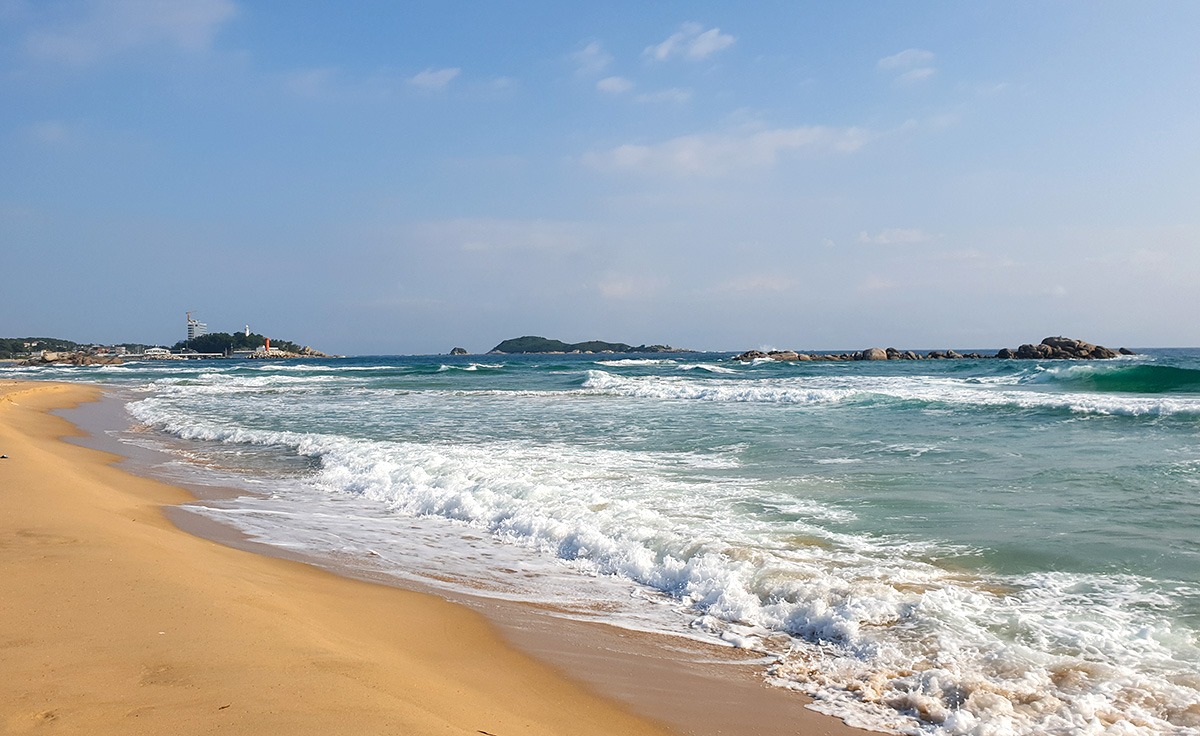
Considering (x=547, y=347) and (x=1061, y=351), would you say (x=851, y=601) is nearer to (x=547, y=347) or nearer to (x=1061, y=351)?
(x=1061, y=351)

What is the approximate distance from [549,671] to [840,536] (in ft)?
11.2

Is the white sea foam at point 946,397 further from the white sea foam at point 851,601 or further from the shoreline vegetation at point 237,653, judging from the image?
the shoreline vegetation at point 237,653

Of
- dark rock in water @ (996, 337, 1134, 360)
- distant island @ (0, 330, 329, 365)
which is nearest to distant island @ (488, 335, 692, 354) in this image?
distant island @ (0, 330, 329, 365)

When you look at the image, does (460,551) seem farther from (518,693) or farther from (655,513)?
(518,693)

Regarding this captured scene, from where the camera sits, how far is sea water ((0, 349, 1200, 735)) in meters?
3.85

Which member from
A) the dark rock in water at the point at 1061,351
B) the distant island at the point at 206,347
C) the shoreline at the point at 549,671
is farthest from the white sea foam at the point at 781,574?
the distant island at the point at 206,347

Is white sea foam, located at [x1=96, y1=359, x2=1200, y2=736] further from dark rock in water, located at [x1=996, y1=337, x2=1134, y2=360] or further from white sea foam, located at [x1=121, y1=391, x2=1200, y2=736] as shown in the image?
dark rock in water, located at [x1=996, y1=337, x2=1134, y2=360]

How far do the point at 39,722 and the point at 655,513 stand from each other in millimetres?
5267

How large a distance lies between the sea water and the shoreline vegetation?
3.15ft

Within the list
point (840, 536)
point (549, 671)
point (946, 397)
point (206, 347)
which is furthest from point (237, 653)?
point (206, 347)

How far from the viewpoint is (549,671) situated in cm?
398

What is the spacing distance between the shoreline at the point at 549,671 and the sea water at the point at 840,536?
268 millimetres

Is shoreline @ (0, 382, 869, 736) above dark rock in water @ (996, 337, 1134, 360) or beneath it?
beneath

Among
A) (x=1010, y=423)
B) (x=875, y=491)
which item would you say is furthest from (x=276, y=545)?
(x=1010, y=423)
